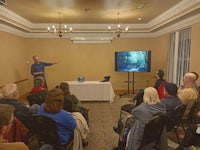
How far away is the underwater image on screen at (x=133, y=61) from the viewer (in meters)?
6.41

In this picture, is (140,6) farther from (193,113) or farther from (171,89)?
(193,113)

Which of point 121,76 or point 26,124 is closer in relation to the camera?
point 26,124

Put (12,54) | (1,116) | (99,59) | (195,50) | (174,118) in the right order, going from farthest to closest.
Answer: (99,59)
(12,54)
(195,50)
(174,118)
(1,116)

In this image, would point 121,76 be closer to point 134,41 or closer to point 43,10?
point 134,41

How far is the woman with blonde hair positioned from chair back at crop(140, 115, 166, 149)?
0.07m

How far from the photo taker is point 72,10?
15.7 feet

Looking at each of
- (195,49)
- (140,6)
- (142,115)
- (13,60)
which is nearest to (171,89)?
(142,115)

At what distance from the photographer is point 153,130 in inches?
83.4

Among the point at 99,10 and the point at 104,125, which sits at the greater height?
the point at 99,10

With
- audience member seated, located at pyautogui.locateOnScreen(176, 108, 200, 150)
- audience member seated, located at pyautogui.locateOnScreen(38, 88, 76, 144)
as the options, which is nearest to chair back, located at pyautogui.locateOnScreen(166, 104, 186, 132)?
audience member seated, located at pyautogui.locateOnScreen(176, 108, 200, 150)

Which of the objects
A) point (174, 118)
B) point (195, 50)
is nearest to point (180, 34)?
point (195, 50)

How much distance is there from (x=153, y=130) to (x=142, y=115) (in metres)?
0.21

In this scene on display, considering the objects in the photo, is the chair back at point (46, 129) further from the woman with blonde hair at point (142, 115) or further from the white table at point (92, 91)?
the white table at point (92, 91)

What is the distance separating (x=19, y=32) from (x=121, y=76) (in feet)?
13.6
